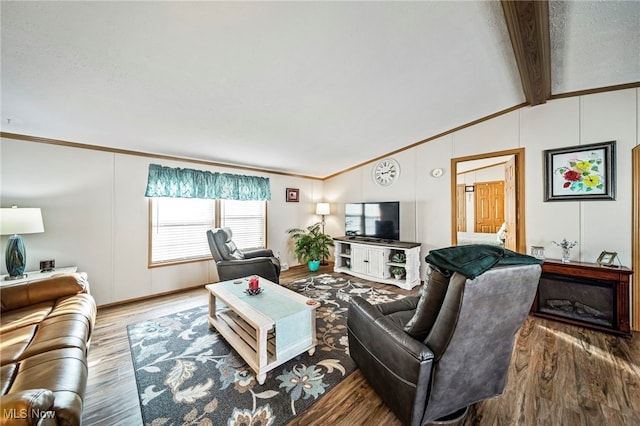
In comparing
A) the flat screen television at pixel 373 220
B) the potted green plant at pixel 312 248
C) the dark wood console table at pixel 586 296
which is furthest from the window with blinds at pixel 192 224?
the dark wood console table at pixel 586 296

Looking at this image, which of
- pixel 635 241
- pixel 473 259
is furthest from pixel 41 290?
pixel 635 241

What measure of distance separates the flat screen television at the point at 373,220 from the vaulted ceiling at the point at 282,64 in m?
1.61

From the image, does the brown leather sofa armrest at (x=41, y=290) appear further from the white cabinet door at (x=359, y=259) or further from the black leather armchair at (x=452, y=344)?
the white cabinet door at (x=359, y=259)

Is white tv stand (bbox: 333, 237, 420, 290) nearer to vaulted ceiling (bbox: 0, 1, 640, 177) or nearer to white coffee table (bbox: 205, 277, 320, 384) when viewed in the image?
vaulted ceiling (bbox: 0, 1, 640, 177)

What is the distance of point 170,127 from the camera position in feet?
8.87

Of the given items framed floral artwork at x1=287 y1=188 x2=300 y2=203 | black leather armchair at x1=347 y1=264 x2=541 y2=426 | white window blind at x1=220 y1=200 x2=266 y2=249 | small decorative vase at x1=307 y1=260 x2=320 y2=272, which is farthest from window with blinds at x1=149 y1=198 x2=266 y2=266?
black leather armchair at x1=347 y1=264 x2=541 y2=426

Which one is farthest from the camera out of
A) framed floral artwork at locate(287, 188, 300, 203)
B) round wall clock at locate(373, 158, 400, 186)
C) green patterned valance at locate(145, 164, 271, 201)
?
framed floral artwork at locate(287, 188, 300, 203)

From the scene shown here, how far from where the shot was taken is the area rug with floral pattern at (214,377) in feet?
4.81

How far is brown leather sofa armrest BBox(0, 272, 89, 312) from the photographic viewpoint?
6.31 ft

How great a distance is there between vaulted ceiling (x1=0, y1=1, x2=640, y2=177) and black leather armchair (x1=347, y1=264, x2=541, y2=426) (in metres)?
1.79

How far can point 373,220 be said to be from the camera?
175 inches

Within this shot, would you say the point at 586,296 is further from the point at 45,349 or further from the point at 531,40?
the point at 45,349

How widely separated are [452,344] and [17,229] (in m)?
3.70

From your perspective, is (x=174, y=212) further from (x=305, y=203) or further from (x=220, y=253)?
(x=305, y=203)
